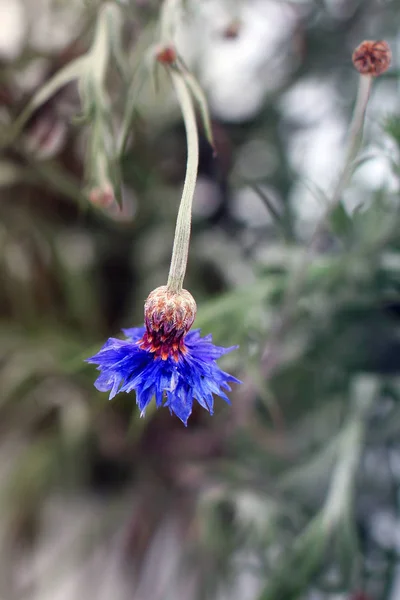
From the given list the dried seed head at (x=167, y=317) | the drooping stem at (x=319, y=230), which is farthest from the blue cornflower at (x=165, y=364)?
the drooping stem at (x=319, y=230)

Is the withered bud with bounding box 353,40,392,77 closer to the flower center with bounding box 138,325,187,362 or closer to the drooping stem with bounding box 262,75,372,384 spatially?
the drooping stem with bounding box 262,75,372,384

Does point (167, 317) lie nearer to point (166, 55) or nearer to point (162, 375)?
point (162, 375)

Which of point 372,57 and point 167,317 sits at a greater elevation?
point 372,57

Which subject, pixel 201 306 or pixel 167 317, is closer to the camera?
pixel 167 317

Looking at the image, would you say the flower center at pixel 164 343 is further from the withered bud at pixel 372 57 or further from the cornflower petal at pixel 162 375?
the withered bud at pixel 372 57

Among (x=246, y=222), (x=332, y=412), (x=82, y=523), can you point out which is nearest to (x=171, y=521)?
(x=82, y=523)

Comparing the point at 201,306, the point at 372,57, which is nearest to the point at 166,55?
the point at 372,57

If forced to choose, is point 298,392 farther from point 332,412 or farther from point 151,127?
point 151,127
